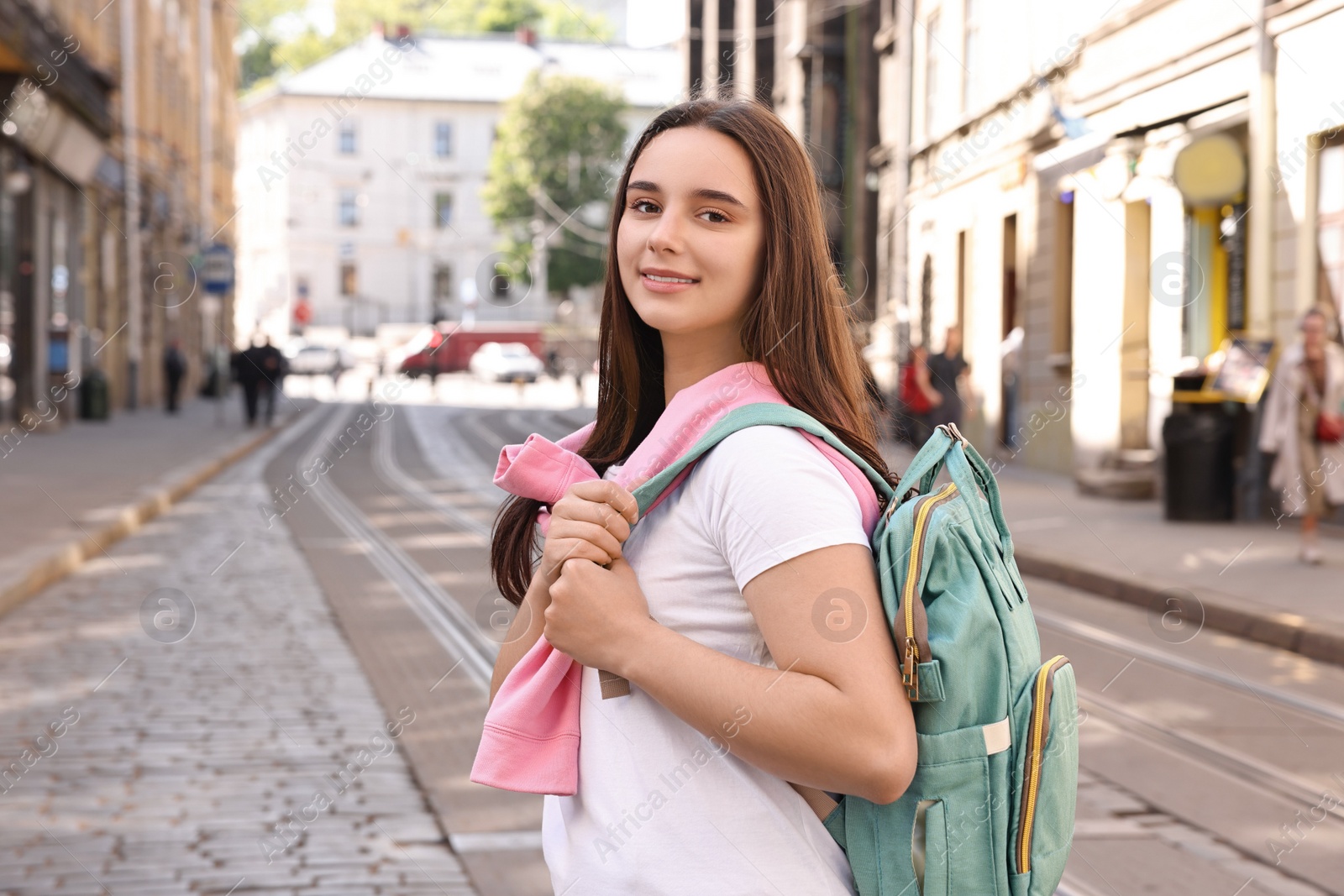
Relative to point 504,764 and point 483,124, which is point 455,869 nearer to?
point 504,764

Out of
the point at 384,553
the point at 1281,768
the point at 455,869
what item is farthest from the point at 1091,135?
the point at 455,869

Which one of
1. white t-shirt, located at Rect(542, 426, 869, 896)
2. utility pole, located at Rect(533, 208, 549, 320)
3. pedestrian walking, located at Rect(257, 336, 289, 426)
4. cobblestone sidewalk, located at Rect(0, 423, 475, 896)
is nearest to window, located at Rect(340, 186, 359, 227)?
utility pole, located at Rect(533, 208, 549, 320)

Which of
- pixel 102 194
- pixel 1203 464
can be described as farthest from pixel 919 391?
pixel 102 194

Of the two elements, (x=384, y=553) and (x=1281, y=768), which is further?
(x=384, y=553)

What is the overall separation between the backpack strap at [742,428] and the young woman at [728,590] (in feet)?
0.05

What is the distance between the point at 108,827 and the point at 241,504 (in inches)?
435

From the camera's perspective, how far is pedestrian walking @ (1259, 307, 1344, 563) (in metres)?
10.4

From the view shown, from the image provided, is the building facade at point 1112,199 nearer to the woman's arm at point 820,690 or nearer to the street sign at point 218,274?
the street sign at point 218,274

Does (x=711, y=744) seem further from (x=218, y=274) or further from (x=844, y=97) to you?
(x=844, y=97)

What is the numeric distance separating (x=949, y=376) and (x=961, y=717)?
624 inches

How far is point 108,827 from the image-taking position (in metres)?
4.71

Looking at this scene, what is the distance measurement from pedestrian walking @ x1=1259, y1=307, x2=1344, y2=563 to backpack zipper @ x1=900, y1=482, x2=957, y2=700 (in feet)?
32.0

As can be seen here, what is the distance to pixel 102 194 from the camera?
97.5ft

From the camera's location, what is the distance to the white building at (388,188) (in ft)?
253
